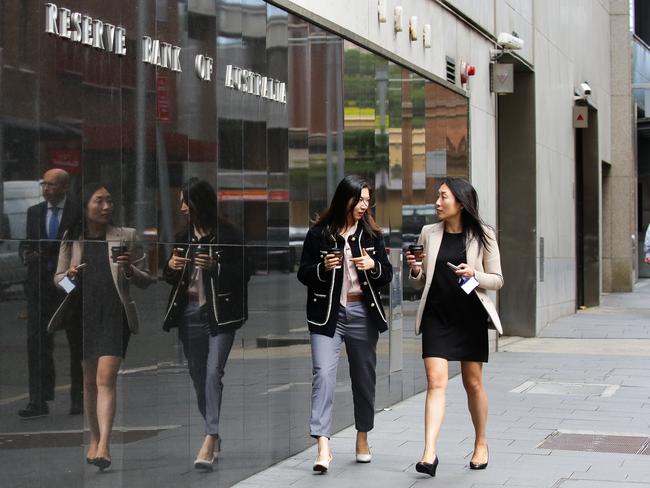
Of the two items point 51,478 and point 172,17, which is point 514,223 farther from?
point 51,478

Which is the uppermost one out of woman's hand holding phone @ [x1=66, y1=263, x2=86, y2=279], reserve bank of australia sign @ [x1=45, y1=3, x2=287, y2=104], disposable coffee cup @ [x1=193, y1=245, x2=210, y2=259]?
reserve bank of australia sign @ [x1=45, y1=3, x2=287, y2=104]

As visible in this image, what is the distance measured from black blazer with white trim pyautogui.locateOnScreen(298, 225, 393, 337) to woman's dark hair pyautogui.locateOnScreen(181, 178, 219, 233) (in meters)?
0.84

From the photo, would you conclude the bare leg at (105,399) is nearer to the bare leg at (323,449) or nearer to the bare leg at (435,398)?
the bare leg at (323,449)

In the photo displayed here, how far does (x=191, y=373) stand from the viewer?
23.9 ft

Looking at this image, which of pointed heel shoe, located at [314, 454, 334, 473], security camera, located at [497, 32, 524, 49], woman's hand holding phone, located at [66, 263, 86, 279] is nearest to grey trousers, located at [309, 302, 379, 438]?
pointed heel shoe, located at [314, 454, 334, 473]

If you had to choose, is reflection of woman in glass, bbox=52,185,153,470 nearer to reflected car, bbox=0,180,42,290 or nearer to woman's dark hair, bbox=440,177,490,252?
A: reflected car, bbox=0,180,42,290

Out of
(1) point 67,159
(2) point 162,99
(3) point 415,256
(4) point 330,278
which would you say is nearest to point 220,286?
(4) point 330,278

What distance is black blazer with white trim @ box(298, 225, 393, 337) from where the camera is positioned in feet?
26.9

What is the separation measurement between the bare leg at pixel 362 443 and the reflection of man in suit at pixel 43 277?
9.96ft

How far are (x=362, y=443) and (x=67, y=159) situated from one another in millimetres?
3428

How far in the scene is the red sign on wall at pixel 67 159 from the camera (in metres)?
5.75

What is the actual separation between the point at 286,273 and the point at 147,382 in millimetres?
2316

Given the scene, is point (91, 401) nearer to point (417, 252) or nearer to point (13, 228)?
point (13, 228)

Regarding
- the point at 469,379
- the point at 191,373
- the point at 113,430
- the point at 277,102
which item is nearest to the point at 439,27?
the point at 277,102
